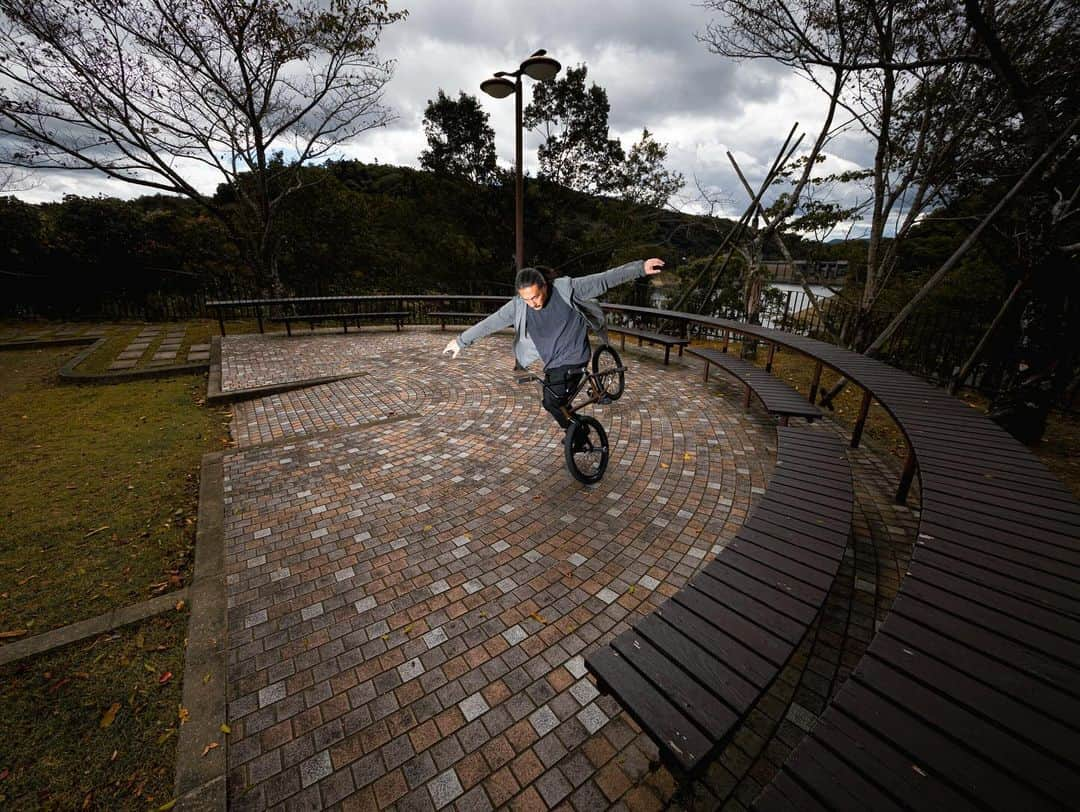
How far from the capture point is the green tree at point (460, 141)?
1686 cm

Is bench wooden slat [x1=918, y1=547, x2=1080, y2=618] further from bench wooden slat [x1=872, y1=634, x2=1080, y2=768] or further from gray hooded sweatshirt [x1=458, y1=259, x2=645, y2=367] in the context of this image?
gray hooded sweatshirt [x1=458, y1=259, x2=645, y2=367]

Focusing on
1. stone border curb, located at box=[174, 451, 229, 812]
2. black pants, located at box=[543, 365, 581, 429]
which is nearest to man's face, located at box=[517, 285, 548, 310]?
black pants, located at box=[543, 365, 581, 429]

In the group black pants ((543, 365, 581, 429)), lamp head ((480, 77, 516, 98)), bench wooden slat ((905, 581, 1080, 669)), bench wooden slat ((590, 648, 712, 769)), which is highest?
lamp head ((480, 77, 516, 98))

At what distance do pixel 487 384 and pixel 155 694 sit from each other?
525 centimetres

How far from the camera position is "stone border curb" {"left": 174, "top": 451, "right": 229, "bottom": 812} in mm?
1661

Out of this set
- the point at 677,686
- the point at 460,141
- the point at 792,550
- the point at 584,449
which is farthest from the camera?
the point at 460,141

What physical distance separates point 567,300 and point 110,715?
12.7ft

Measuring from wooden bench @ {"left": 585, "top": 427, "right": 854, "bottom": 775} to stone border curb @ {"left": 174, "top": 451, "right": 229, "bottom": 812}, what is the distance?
1666 millimetres

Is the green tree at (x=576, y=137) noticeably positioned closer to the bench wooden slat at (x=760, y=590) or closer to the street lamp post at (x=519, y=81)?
the street lamp post at (x=519, y=81)

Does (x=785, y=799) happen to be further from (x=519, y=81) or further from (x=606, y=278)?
(x=519, y=81)

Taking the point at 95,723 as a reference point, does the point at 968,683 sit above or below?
above

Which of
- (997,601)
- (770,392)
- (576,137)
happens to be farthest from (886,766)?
(576,137)

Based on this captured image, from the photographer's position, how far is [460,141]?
1725cm

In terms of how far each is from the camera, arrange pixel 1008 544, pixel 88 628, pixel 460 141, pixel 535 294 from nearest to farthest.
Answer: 1. pixel 1008 544
2. pixel 88 628
3. pixel 535 294
4. pixel 460 141
